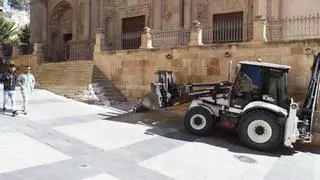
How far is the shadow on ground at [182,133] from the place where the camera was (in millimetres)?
9750

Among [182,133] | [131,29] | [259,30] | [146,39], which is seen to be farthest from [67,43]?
[182,133]

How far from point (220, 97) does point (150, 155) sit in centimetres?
362

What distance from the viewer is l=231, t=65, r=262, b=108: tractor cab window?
10242 millimetres

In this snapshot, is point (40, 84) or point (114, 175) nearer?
point (114, 175)

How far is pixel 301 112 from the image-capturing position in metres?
10.1

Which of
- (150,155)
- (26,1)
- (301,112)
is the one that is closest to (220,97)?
(301,112)

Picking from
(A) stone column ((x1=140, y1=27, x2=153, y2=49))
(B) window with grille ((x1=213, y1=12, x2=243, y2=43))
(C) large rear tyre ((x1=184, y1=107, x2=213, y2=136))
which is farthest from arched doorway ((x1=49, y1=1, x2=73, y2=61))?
(C) large rear tyre ((x1=184, y1=107, x2=213, y2=136))

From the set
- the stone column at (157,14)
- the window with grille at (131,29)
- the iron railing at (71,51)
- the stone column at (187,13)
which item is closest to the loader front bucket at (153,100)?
the stone column at (187,13)

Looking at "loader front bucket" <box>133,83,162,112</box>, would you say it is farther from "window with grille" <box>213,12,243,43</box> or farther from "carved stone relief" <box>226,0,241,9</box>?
"carved stone relief" <box>226,0,241,9</box>

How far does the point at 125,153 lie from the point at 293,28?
10859mm

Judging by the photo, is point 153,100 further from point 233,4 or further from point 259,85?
point 233,4

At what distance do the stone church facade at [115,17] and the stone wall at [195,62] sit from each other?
9.22ft

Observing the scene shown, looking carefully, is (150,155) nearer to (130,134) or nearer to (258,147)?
(130,134)

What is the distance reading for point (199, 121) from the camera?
1091 cm
